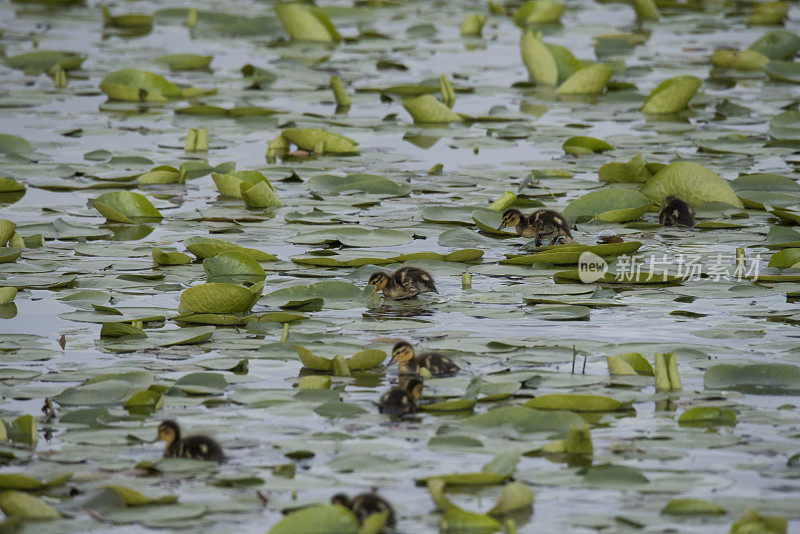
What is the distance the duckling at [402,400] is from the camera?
4.75 meters

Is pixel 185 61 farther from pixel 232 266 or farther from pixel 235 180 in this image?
pixel 232 266

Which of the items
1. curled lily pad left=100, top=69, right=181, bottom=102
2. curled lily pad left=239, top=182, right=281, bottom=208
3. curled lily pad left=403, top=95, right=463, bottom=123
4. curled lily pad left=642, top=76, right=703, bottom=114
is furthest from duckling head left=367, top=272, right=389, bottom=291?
curled lily pad left=100, top=69, right=181, bottom=102

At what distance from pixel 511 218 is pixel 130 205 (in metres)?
2.44

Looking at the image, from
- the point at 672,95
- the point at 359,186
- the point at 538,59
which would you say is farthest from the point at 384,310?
the point at 538,59

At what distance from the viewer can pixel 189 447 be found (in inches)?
167

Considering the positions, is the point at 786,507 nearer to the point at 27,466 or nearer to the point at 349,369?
the point at 349,369

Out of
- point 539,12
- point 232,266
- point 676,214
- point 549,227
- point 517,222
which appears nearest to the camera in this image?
point 232,266

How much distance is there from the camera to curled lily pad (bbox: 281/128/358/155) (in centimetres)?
976

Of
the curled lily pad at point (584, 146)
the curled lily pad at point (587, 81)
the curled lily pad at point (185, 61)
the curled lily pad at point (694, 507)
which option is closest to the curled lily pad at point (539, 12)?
the curled lily pad at point (587, 81)

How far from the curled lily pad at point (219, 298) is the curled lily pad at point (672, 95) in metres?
5.87

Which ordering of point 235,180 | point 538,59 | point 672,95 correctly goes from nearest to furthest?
point 235,180 < point 672,95 < point 538,59

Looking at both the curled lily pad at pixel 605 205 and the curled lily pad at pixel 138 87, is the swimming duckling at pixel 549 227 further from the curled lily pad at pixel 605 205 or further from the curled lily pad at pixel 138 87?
the curled lily pad at pixel 138 87

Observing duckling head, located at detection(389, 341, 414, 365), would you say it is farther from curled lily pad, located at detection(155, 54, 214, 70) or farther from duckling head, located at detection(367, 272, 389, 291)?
curled lily pad, located at detection(155, 54, 214, 70)

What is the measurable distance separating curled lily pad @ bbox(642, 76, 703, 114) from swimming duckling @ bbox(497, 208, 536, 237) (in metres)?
3.83
